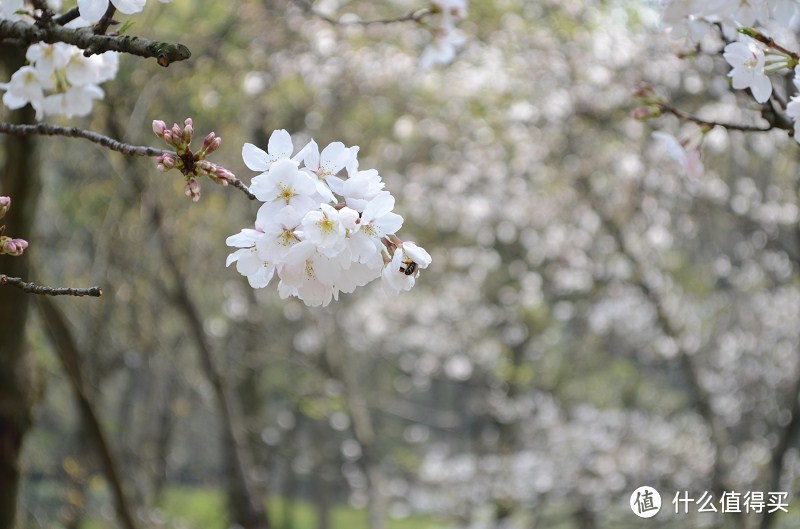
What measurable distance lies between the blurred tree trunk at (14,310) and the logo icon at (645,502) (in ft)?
9.95

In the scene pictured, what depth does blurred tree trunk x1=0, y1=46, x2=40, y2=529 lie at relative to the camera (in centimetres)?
219

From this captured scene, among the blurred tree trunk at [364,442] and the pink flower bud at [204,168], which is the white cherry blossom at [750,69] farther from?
the blurred tree trunk at [364,442]

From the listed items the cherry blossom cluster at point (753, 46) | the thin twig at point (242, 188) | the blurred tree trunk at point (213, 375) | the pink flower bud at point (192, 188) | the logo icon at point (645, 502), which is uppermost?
the cherry blossom cluster at point (753, 46)

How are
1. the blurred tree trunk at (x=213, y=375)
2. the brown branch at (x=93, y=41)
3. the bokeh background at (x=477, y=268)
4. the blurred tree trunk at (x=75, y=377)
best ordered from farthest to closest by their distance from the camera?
the bokeh background at (x=477, y=268)
the blurred tree trunk at (x=213, y=375)
the blurred tree trunk at (x=75, y=377)
the brown branch at (x=93, y=41)

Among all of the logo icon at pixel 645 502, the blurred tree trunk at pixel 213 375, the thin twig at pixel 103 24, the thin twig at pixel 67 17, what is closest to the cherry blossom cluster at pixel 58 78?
the thin twig at pixel 67 17

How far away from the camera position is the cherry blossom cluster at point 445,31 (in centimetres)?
227

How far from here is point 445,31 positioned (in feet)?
7.80

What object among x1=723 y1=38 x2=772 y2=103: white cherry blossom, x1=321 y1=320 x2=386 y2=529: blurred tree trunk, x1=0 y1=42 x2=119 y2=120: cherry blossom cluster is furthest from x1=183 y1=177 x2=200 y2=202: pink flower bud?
x1=321 y1=320 x2=386 y2=529: blurred tree trunk

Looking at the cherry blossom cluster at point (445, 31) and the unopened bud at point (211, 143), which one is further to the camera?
the cherry blossom cluster at point (445, 31)

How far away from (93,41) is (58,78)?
0.54 metres

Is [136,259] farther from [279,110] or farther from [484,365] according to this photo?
[484,365]

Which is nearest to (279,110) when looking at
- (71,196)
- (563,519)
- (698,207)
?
(71,196)

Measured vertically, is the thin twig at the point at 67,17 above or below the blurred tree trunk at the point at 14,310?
above

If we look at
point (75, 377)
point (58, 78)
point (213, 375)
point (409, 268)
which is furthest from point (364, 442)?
point (409, 268)
